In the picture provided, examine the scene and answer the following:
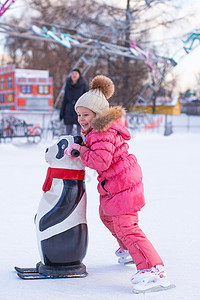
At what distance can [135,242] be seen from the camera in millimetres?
2117

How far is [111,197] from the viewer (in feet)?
7.07

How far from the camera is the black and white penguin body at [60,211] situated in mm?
2174

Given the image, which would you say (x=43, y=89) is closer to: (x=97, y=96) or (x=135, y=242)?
(x=97, y=96)

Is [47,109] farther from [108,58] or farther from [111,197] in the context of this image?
[111,197]

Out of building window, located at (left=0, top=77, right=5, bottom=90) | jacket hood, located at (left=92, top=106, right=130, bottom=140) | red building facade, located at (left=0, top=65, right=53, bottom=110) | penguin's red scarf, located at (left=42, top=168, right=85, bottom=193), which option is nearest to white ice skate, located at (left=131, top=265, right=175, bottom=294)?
penguin's red scarf, located at (left=42, top=168, right=85, bottom=193)

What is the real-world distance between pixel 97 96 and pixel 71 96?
4969 millimetres

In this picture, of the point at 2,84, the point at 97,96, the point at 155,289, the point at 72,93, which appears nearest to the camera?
the point at 155,289

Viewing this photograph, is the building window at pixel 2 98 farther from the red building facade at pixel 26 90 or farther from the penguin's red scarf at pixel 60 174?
the penguin's red scarf at pixel 60 174

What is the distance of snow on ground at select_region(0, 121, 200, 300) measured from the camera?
202 centimetres

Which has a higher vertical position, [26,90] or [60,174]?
[26,90]

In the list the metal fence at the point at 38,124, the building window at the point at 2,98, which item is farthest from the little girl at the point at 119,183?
the building window at the point at 2,98

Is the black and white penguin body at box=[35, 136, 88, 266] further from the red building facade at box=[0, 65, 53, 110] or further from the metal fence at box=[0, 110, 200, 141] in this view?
the red building facade at box=[0, 65, 53, 110]

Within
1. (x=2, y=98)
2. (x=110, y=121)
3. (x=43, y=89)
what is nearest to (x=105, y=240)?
(x=110, y=121)

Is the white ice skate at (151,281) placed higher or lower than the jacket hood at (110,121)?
lower
